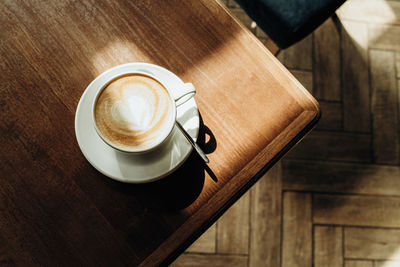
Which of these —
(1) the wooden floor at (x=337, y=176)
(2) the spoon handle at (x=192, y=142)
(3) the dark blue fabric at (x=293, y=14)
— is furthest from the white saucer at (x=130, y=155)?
(1) the wooden floor at (x=337, y=176)

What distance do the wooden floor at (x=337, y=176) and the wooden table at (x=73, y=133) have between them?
553 millimetres

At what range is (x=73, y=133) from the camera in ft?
1.47

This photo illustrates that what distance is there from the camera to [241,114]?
463 millimetres

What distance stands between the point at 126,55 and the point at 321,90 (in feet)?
2.61

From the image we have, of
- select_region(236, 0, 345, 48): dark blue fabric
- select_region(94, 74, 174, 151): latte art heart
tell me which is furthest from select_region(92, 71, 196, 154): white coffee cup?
select_region(236, 0, 345, 48): dark blue fabric

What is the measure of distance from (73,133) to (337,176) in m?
0.84

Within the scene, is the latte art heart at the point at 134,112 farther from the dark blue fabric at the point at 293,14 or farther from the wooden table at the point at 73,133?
the dark blue fabric at the point at 293,14

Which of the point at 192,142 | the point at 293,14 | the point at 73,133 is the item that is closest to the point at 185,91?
the point at 192,142

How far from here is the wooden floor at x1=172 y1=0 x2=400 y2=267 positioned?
97 centimetres

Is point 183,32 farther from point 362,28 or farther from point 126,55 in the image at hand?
point 362,28

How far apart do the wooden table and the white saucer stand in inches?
1.2

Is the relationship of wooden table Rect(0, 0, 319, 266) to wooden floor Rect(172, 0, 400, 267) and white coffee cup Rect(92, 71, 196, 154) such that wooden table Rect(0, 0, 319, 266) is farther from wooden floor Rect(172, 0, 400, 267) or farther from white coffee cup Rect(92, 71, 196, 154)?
wooden floor Rect(172, 0, 400, 267)

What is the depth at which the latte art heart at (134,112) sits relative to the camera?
1.24ft

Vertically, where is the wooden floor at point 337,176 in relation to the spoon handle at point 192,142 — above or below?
below
